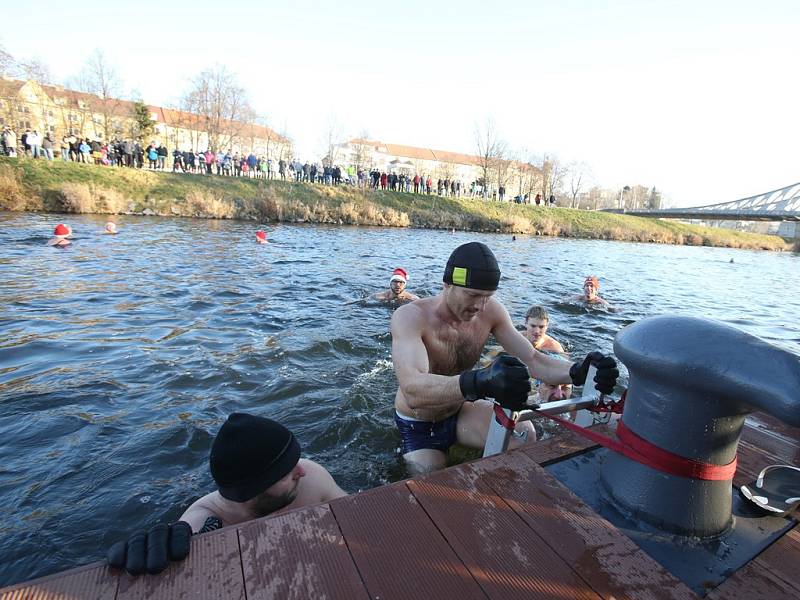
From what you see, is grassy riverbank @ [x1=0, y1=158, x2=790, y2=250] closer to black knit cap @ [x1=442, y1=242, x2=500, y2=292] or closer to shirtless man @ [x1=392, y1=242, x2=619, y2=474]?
shirtless man @ [x1=392, y1=242, x2=619, y2=474]

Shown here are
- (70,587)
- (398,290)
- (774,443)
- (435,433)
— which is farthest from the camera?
(398,290)

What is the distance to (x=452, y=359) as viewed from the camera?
3.53 metres

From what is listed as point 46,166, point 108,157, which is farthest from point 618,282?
point 108,157

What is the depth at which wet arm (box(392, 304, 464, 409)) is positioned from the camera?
2.57 m

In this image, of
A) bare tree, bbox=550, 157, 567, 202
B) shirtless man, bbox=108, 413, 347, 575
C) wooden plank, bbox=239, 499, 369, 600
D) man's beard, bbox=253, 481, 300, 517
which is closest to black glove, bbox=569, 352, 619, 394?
wooden plank, bbox=239, 499, 369, 600

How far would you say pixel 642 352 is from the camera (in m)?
1.49

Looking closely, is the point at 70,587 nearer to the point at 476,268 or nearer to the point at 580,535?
the point at 580,535

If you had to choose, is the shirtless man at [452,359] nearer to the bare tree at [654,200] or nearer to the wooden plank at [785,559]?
the wooden plank at [785,559]

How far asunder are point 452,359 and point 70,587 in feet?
8.78

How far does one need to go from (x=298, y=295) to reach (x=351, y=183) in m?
29.3

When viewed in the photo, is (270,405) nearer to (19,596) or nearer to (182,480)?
(182,480)

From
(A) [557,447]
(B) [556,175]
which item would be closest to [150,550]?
(A) [557,447]

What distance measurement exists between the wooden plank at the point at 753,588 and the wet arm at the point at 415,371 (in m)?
1.26

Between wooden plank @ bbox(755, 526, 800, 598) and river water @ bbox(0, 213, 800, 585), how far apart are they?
9.29 feet
